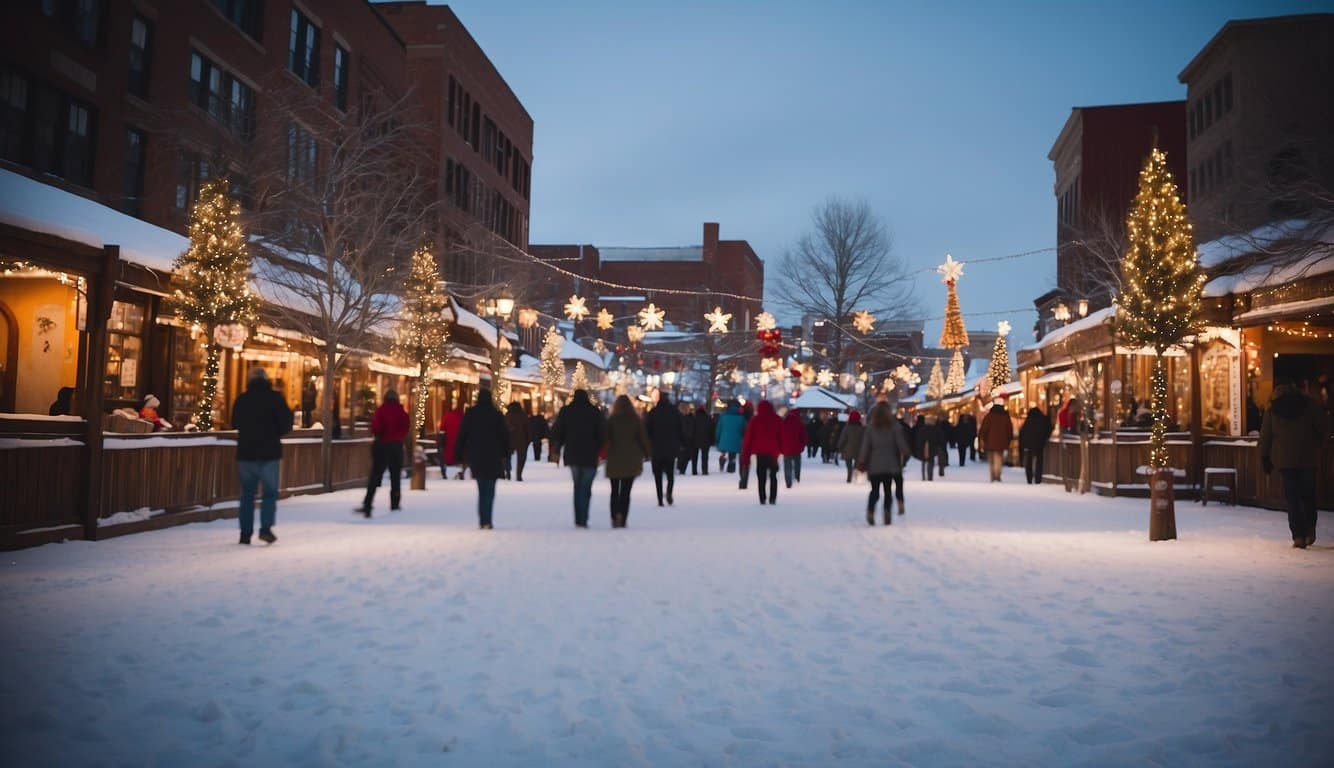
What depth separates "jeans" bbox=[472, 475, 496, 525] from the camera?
43.7ft

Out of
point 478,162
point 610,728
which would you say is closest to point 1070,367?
point 610,728

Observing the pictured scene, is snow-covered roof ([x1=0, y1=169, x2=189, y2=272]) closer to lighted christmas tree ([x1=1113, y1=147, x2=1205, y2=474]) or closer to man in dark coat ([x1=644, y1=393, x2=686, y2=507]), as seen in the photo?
man in dark coat ([x1=644, y1=393, x2=686, y2=507])

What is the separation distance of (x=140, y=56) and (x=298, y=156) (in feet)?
13.1

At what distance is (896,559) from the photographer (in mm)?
10555

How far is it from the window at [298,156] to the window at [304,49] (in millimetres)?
2912

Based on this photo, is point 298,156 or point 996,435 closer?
point 996,435

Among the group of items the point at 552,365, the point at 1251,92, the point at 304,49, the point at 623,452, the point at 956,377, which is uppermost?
the point at 1251,92

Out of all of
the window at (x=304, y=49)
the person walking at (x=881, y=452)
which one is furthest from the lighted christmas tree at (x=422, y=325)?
the person walking at (x=881, y=452)

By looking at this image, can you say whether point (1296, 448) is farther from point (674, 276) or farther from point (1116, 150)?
point (674, 276)

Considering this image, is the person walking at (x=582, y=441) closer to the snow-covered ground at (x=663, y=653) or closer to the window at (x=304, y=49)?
the snow-covered ground at (x=663, y=653)

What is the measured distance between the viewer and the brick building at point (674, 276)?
91.4 meters

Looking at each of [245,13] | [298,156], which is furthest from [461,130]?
[298,156]

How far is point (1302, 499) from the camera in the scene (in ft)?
37.9

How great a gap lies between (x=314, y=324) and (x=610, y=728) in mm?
20423
